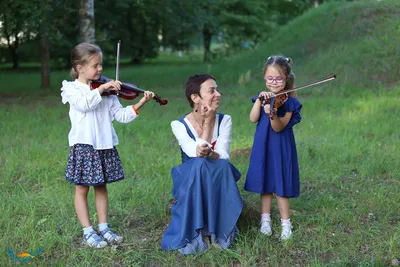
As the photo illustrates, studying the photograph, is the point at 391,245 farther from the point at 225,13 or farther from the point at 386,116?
the point at 225,13

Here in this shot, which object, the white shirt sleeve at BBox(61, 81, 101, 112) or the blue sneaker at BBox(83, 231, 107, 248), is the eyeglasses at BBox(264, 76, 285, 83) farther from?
the blue sneaker at BBox(83, 231, 107, 248)

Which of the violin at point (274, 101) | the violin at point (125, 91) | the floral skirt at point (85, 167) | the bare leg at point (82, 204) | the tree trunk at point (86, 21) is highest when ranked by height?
the tree trunk at point (86, 21)

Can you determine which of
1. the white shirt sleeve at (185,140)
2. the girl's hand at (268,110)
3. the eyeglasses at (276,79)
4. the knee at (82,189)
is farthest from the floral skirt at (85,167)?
the eyeglasses at (276,79)

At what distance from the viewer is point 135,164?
21.0ft

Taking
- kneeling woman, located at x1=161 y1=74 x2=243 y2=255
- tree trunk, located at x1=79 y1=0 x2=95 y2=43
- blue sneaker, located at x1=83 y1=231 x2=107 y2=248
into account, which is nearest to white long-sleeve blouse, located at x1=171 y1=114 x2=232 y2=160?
kneeling woman, located at x1=161 y1=74 x2=243 y2=255

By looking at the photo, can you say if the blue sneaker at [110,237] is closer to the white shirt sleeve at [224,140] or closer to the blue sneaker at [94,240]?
the blue sneaker at [94,240]

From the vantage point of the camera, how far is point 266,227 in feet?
14.3

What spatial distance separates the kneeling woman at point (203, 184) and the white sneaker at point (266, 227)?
27cm

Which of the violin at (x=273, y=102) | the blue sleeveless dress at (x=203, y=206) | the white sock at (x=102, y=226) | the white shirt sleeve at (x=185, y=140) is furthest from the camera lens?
the white sock at (x=102, y=226)

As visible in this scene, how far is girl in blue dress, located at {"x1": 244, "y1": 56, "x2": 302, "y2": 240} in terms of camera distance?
13.7 feet

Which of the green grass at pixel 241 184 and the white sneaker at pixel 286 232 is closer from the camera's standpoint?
the green grass at pixel 241 184

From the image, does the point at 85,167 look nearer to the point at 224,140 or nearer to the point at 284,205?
the point at 224,140

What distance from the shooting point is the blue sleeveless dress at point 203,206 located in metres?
3.98

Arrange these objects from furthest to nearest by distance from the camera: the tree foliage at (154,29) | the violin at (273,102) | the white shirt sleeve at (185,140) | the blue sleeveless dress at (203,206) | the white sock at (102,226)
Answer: the tree foliage at (154,29) → the white sock at (102,226) → the white shirt sleeve at (185,140) → the blue sleeveless dress at (203,206) → the violin at (273,102)
